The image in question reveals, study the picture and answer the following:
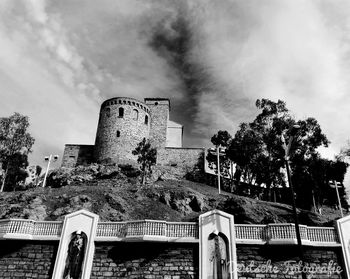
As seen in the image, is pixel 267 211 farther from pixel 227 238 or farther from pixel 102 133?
pixel 102 133

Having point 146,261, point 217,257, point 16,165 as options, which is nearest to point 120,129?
point 16,165

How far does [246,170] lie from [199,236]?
83.6 feet

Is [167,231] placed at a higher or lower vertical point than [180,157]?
lower

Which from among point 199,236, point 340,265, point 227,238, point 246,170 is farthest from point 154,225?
point 246,170

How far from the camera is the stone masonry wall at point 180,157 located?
45.5 metres

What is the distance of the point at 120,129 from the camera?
45.2 meters

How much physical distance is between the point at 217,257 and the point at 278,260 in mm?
2985

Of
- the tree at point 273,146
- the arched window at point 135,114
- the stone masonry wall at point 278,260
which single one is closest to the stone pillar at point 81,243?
the stone masonry wall at point 278,260

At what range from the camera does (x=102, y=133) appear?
45.8m

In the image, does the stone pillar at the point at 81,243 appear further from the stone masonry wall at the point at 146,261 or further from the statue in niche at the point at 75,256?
the stone masonry wall at the point at 146,261

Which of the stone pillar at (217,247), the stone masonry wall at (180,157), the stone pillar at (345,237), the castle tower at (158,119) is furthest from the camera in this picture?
the castle tower at (158,119)

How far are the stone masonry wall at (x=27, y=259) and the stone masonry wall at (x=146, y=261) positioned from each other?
2.46 meters

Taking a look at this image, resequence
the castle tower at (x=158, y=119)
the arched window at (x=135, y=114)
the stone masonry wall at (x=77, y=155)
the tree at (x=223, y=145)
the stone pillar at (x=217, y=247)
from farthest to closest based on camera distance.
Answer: the castle tower at (x=158, y=119) < the arched window at (x=135, y=114) < the stone masonry wall at (x=77, y=155) < the tree at (x=223, y=145) < the stone pillar at (x=217, y=247)

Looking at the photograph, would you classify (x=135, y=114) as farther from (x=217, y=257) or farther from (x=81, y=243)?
(x=217, y=257)
